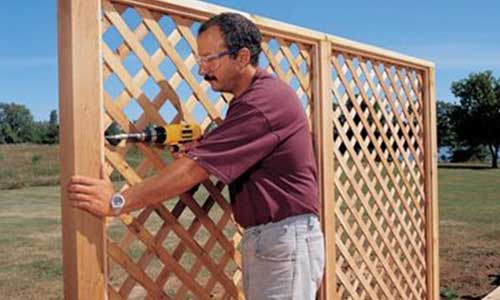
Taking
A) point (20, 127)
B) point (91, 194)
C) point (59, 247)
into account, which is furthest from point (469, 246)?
point (20, 127)

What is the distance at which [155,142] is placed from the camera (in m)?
2.21

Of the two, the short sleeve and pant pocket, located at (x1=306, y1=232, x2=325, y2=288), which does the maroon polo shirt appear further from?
pant pocket, located at (x1=306, y1=232, x2=325, y2=288)

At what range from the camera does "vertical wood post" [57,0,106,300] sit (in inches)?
79.5

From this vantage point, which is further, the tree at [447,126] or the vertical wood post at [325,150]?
the tree at [447,126]

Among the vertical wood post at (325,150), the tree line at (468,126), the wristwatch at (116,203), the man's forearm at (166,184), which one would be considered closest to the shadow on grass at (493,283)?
the vertical wood post at (325,150)

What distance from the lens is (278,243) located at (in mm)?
2066

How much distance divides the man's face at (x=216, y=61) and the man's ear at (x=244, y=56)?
0.08 feet

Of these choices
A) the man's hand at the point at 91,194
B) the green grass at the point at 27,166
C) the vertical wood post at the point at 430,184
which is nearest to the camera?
the man's hand at the point at 91,194

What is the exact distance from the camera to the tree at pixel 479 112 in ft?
117

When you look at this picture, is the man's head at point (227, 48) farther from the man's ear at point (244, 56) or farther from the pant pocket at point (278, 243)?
the pant pocket at point (278, 243)

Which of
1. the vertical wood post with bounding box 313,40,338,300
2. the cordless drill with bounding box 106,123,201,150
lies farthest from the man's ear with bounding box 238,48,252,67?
the vertical wood post with bounding box 313,40,338,300

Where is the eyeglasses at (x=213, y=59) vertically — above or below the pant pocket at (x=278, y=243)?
above

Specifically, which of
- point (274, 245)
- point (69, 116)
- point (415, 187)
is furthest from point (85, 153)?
point (415, 187)

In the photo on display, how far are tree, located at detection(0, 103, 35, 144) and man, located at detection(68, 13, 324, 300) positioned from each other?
137 ft
